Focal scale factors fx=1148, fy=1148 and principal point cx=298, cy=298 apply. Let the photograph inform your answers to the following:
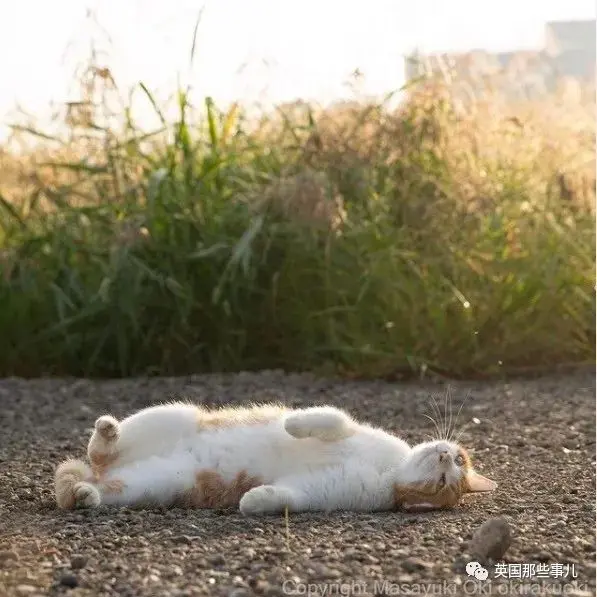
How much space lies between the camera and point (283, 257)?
6145 mm

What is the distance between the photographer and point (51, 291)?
6.02 m

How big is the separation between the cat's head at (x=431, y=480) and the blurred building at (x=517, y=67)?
3.73 meters

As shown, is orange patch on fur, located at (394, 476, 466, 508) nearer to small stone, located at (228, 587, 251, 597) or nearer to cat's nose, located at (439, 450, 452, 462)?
cat's nose, located at (439, 450, 452, 462)

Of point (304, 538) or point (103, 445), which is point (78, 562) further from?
point (103, 445)

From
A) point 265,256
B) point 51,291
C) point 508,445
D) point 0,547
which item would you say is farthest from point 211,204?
point 0,547

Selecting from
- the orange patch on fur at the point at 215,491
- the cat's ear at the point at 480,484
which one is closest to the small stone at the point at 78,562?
the orange patch on fur at the point at 215,491

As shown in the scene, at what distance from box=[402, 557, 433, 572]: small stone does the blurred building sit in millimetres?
4471

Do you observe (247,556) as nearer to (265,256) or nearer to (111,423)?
(111,423)

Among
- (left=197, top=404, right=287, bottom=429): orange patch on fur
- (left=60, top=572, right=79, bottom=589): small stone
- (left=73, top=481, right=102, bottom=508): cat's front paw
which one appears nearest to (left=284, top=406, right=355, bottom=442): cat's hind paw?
(left=197, top=404, right=287, bottom=429): orange patch on fur

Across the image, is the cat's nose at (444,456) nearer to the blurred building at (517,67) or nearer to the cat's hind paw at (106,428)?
the cat's hind paw at (106,428)

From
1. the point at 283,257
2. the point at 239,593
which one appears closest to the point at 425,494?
the point at 239,593

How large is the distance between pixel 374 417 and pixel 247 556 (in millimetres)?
2451

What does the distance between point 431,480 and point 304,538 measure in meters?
0.57

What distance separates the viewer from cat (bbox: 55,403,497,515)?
3.10 meters
